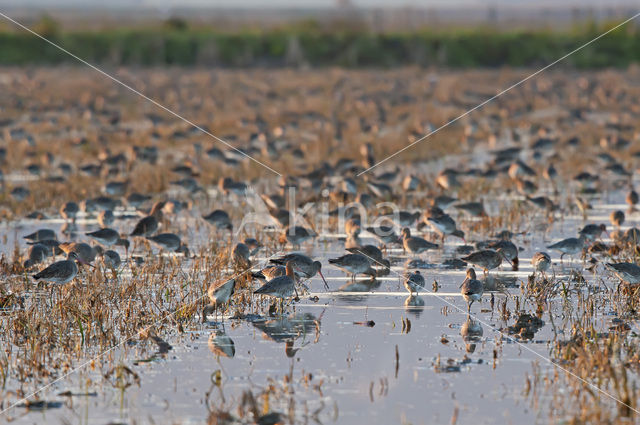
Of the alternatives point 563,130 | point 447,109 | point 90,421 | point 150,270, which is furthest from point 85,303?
point 447,109

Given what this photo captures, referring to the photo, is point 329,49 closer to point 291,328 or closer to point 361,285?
point 361,285

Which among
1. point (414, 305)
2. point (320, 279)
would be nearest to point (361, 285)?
point (320, 279)

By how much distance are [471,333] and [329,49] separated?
54.3 metres

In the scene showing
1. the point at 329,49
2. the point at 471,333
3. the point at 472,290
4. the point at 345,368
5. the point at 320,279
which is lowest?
the point at 345,368

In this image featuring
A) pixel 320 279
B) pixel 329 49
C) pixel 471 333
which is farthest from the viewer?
pixel 329 49

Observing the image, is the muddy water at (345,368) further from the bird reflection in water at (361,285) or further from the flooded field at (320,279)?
the bird reflection in water at (361,285)

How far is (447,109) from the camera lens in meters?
37.2

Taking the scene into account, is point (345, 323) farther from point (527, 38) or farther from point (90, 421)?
point (527, 38)

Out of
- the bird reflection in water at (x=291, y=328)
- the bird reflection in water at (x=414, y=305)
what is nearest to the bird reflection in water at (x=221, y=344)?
the bird reflection in water at (x=291, y=328)

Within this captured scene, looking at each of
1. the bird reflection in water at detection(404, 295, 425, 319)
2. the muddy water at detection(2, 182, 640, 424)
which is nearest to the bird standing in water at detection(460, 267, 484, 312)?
the muddy water at detection(2, 182, 640, 424)

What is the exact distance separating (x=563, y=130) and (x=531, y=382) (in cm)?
2514

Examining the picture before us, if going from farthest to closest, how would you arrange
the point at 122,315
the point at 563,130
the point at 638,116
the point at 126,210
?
the point at 638,116 < the point at 563,130 < the point at 126,210 < the point at 122,315

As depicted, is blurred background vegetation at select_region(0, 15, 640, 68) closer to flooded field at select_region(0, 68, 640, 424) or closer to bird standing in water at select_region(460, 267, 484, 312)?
flooded field at select_region(0, 68, 640, 424)

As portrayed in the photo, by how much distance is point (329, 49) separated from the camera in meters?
64.0
